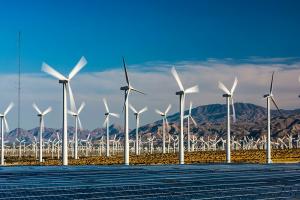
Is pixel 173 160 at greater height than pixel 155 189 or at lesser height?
lesser

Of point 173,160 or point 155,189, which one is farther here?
point 173,160

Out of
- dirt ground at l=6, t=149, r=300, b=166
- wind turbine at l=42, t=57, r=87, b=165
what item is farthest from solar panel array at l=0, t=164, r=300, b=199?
dirt ground at l=6, t=149, r=300, b=166

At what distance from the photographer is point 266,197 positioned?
3244 centimetres

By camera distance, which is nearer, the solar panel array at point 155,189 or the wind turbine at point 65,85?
the solar panel array at point 155,189

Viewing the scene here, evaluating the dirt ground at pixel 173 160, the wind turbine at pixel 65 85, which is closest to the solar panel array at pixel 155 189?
the wind turbine at pixel 65 85

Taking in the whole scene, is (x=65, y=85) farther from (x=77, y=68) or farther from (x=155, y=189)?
(x=155, y=189)

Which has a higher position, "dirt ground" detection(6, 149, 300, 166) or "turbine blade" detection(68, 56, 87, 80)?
"turbine blade" detection(68, 56, 87, 80)

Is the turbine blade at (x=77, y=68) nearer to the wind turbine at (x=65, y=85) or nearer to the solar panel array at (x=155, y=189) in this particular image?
the wind turbine at (x=65, y=85)

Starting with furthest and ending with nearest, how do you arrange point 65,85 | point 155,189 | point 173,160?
point 173,160, point 65,85, point 155,189

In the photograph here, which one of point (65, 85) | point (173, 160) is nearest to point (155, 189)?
point (65, 85)

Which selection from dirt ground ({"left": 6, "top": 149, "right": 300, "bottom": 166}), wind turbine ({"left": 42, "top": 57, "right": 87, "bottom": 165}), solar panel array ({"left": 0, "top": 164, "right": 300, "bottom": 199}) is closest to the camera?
solar panel array ({"left": 0, "top": 164, "right": 300, "bottom": 199})

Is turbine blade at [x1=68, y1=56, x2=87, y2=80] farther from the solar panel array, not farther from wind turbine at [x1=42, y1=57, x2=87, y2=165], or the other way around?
the solar panel array

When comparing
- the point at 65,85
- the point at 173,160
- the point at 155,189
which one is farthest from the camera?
the point at 173,160

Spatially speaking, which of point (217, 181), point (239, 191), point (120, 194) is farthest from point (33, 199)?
point (217, 181)
